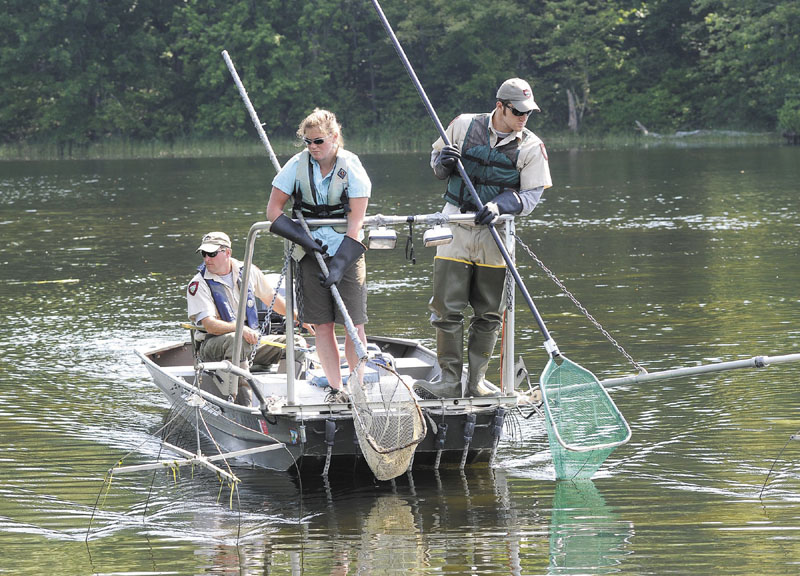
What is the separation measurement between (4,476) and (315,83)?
4991 centimetres

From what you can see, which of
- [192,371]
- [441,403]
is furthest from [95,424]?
[441,403]

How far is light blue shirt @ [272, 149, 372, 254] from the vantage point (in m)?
6.82

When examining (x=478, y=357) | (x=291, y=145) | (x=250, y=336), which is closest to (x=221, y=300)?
(x=250, y=336)

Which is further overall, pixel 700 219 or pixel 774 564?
pixel 700 219

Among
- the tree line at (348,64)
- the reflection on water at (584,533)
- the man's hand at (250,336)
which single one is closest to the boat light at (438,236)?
the reflection on water at (584,533)

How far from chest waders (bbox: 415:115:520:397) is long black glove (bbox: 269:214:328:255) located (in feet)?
2.52

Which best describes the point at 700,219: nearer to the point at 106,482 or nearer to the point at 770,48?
the point at 106,482

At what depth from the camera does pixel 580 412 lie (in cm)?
706

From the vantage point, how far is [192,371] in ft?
28.8

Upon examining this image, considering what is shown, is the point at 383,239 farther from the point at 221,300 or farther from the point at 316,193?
the point at 221,300

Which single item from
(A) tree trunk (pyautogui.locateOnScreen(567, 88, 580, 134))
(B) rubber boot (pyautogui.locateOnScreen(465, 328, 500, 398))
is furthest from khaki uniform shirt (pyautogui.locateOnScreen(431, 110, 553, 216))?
(A) tree trunk (pyautogui.locateOnScreen(567, 88, 580, 134))

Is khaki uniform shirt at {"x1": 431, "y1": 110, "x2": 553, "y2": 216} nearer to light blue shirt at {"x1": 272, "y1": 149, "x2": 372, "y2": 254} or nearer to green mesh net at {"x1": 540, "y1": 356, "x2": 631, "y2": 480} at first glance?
light blue shirt at {"x1": 272, "y1": 149, "x2": 372, "y2": 254}

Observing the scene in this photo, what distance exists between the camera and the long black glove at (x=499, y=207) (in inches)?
265

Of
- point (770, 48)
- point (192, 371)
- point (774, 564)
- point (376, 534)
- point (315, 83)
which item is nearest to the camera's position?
point (774, 564)
